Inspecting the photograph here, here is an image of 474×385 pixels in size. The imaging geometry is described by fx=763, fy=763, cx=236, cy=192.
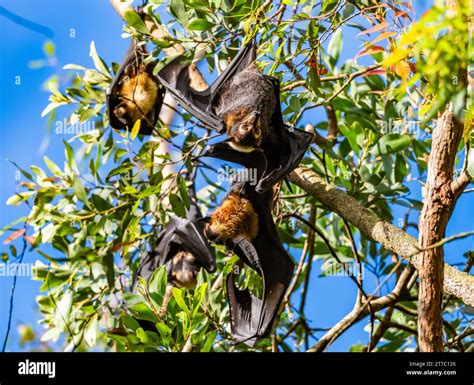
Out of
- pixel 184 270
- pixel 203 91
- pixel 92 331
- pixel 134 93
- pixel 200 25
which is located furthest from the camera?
pixel 184 270

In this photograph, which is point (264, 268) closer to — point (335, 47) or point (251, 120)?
point (251, 120)

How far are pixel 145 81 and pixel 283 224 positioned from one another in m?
1.25

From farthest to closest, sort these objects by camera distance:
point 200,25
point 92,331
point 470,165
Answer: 1. point 92,331
2. point 200,25
3. point 470,165

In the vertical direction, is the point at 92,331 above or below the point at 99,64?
below

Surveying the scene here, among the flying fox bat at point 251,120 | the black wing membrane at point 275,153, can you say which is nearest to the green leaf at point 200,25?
the flying fox bat at point 251,120

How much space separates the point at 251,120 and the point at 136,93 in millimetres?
1246

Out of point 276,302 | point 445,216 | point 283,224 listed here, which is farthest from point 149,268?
point 445,216

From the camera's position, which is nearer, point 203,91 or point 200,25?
point 200,25

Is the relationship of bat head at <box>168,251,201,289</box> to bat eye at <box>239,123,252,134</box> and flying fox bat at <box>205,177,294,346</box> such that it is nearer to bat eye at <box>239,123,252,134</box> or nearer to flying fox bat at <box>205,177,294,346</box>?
flying fox bat at <box>205,177,294,346</box>

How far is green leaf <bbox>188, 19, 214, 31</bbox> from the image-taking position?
333cm

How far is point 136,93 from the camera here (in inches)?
178

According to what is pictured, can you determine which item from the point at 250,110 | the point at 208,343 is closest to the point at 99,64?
the point at 250,110

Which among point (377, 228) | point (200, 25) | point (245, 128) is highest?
point (200, 25)
